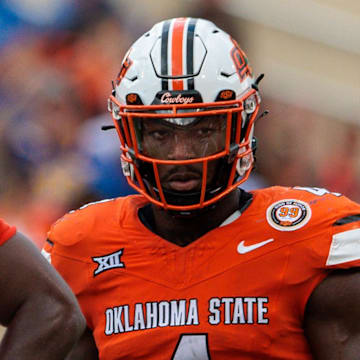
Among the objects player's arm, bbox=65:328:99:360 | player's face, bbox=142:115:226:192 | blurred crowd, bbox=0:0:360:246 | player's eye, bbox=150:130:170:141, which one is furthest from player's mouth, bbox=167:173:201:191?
blurred crowd, bbox=0:0:360:246

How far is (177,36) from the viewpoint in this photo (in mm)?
2727

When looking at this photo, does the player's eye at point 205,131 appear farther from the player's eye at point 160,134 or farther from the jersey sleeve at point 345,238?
the jersey sleeve at point 345,238

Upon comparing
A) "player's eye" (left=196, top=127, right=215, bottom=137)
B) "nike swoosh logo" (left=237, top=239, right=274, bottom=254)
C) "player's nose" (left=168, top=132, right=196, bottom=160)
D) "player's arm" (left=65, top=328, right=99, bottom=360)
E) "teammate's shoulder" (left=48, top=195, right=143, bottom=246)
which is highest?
"player's eye" (left=196, top=127, right=215, bottom=137)

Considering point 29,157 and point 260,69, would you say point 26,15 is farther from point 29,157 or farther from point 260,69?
point 260,69

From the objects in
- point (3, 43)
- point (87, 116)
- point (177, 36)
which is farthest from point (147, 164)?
point (3, 43)

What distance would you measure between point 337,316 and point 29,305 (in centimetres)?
→ 91

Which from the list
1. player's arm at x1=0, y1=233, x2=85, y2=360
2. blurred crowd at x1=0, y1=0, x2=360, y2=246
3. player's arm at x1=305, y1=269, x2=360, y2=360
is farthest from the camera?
blurred crowd at x1=0, y1=0, x2=360, y2=246

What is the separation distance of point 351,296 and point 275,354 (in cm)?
29

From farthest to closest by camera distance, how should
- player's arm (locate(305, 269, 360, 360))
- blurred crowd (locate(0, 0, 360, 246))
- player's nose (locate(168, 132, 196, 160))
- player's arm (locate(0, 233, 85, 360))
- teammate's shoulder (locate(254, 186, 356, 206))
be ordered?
blurred crowd (locate(0, 0, 360, 246))
teammate's shoulder (locate(254, 186, 356, 206))
player's nose (locate(168, 132, 196, 160))
player's arm (locate(305, 269, 360, 360))
player's arm (locate(0, 233, 85, 360))

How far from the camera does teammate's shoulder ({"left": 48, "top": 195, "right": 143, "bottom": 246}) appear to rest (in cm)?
276

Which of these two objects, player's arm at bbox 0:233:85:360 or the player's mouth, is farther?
the player's mouth

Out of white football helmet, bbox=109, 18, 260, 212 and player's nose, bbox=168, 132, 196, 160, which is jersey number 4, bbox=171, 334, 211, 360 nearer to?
white football helmet, bbox=109, 18, 260, 212

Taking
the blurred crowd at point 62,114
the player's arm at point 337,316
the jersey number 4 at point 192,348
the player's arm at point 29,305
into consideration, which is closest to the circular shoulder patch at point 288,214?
the player's arm at point 337,316

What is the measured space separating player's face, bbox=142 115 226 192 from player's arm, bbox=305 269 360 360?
49 centimetres
